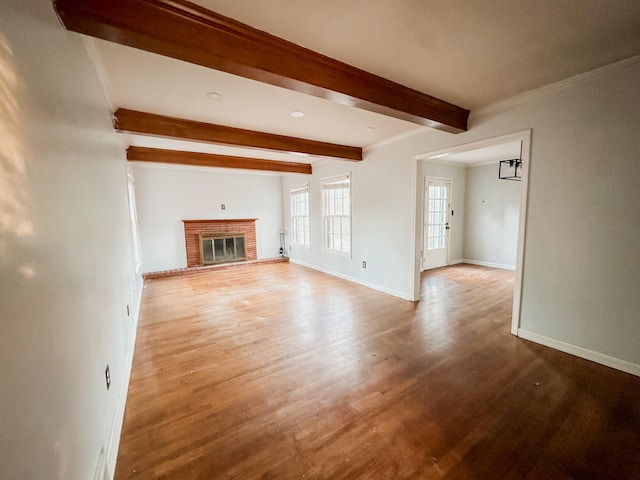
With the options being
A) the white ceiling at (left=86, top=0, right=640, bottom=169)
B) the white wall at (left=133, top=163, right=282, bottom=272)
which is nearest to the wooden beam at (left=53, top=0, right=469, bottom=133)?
the white ceiling at (left=86, top=0, right=640, bottom=169)

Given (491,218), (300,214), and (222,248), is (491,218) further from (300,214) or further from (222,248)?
(222,248)

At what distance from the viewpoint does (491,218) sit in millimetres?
6199

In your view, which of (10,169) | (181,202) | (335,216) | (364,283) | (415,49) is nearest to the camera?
(10,169)

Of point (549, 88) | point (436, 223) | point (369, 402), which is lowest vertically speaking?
point (369, 402)

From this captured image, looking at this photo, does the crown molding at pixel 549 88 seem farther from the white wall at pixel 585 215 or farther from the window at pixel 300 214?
the window at pixel 300 214

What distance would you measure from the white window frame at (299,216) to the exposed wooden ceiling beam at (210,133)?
2231mm

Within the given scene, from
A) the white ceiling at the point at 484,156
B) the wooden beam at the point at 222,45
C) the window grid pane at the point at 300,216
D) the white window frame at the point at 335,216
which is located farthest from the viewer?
the window grid pane at the point at 300,216

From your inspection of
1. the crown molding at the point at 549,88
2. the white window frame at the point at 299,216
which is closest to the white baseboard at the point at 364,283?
the white window frame at the point at 299,216

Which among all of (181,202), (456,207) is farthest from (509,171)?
(181,202)

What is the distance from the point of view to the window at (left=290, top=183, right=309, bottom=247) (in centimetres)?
666

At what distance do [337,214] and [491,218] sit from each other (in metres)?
3.61

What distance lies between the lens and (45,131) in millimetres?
982

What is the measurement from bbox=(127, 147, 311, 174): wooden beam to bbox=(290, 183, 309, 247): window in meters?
0.74

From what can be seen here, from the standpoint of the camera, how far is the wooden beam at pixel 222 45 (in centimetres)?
135
